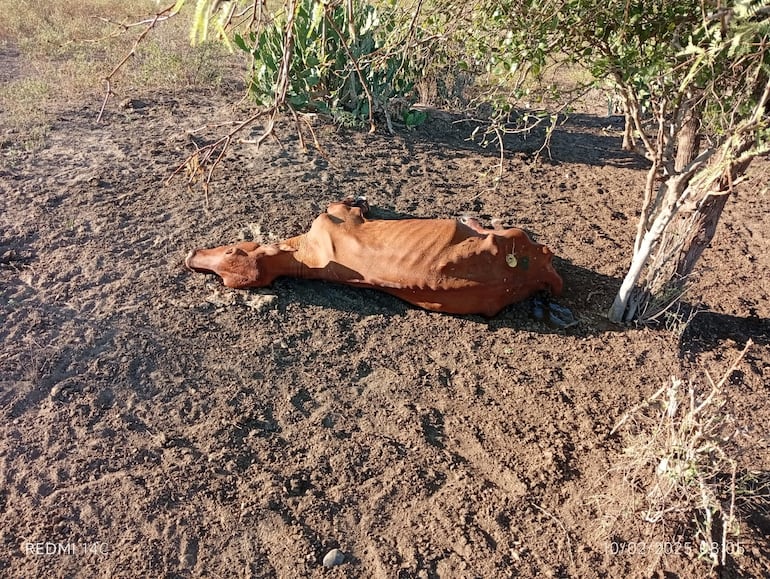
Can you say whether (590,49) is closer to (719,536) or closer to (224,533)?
(719,536)

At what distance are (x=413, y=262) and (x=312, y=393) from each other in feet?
3.45

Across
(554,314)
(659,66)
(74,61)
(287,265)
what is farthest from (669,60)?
(74,61)

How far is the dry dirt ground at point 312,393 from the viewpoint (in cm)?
267

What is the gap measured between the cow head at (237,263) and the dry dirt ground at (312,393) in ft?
0.34

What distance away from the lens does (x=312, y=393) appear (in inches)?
136

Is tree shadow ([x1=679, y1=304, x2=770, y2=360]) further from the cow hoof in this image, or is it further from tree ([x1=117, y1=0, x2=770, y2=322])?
the cow hoof

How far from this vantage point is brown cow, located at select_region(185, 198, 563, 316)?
3865mm

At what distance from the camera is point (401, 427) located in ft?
10.8

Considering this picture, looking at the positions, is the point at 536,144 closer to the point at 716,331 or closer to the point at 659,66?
the point at 716,331

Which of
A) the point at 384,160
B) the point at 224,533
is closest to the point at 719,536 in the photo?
the point at 224,533

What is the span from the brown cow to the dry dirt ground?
0.13m

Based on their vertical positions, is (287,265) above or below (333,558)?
above

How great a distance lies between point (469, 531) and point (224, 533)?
3.59 feet

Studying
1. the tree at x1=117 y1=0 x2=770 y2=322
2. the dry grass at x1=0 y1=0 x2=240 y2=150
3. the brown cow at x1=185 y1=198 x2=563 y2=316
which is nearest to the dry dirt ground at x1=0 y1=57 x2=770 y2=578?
the brown cow at x1=185 y1=198 x2=563 y2=316
